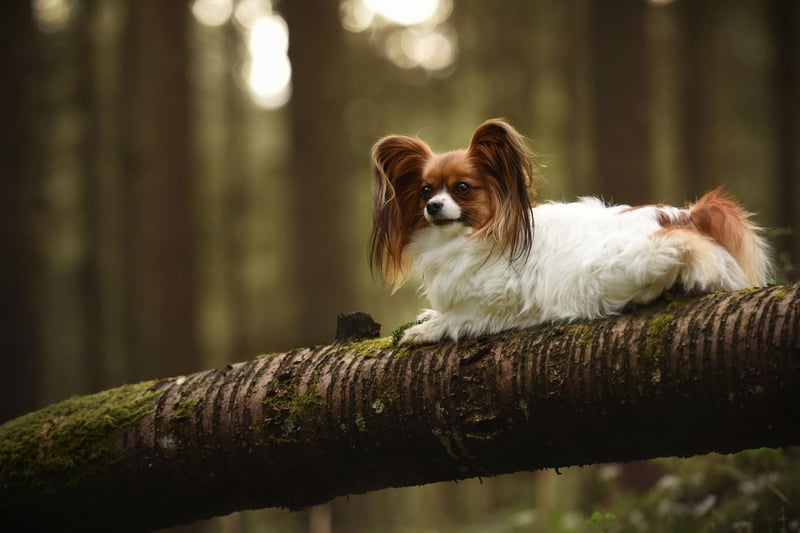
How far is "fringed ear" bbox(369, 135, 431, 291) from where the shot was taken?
462 cm

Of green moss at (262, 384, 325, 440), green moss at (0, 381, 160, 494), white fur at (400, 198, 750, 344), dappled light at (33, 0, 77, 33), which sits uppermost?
dappled light at (33, 0, 77, 33)

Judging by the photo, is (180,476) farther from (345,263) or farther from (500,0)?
(500,0)

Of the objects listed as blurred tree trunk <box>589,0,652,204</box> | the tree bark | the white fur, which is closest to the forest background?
blurred tree trunk <box>589,0,652,204</box>

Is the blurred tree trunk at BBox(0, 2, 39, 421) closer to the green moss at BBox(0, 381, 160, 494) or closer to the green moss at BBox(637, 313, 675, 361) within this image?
the green moss at BBox(0, 381, 160, 494)

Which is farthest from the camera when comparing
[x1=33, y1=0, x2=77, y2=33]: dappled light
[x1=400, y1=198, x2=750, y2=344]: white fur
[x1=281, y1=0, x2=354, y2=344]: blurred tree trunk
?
[x1=33, y1=0, x2=77, y2=33]: dappled light

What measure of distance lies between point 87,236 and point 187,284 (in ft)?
25.9

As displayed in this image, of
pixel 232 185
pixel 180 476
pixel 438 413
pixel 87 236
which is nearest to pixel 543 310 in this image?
pixel 438 413

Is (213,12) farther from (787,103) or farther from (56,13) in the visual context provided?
(787,103)

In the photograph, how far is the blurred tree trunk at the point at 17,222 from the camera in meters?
11.0

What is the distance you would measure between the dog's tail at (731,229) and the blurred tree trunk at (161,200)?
8315 millimetres

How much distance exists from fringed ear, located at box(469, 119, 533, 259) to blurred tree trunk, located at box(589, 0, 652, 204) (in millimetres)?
4839

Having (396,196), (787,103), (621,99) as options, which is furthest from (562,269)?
(787,103)

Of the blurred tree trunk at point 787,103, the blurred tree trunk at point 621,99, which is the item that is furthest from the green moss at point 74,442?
the blurred tree trunk at point 787,103

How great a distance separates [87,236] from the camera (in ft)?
58.9
